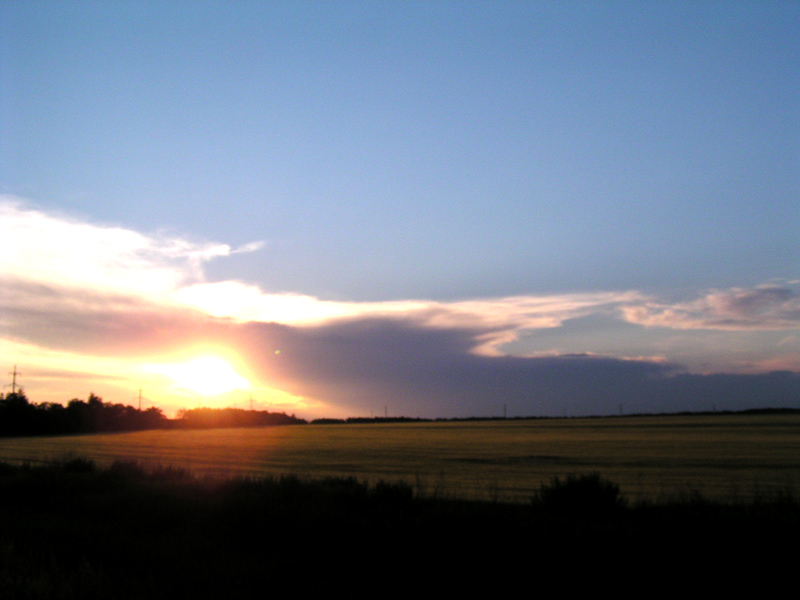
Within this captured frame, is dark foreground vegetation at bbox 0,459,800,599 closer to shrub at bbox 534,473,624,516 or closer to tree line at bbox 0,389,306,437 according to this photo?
shrub at bbox 534,473,624,516

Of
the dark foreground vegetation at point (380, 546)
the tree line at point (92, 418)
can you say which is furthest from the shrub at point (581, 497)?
the tree line at point (92, 418)

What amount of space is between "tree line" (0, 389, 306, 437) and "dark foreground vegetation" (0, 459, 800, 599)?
108242 mm

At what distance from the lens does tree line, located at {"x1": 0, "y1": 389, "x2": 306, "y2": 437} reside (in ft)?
351

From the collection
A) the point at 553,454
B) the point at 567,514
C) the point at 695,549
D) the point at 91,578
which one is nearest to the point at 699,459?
the point at 553,454

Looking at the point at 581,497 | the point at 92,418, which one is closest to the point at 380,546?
the point at 581,497

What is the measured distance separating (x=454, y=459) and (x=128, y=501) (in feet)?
85.1

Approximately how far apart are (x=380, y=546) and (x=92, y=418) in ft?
421

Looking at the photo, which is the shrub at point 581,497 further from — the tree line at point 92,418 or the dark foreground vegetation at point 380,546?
the tree line at point 92,418

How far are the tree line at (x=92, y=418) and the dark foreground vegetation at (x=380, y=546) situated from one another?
10824 cm

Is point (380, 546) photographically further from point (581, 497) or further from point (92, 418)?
point (92, 418)

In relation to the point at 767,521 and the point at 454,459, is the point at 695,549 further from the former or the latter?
the point at 454,459

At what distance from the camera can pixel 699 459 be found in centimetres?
3459

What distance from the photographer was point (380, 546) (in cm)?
1077

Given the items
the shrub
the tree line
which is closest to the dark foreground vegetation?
the shrub
